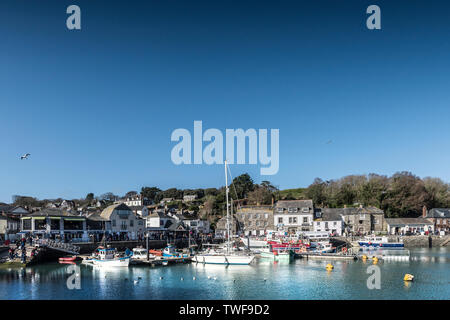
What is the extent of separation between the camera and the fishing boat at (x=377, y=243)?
2687 inches

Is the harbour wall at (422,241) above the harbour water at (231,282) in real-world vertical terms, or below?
below

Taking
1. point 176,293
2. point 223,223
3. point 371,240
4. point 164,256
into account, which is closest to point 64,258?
point 164,256

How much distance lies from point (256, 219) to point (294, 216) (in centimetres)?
818

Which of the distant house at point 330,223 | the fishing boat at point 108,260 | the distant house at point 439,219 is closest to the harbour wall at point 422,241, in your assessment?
the distant house at point 439,219

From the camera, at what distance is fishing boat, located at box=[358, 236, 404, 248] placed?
68250 millimetres

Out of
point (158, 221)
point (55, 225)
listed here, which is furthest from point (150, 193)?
point (55, 225)

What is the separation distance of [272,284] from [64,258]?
28.2 m

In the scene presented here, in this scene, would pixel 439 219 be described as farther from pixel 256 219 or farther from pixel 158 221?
pixel 158 221

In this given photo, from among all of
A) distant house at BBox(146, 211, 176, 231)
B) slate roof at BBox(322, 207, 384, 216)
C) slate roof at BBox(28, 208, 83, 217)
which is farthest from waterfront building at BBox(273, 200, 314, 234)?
slate roof at BBox(28, 208, 83, 217)

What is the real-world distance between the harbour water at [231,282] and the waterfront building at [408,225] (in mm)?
36920

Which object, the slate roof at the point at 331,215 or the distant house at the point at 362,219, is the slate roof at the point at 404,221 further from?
the slate roof at the point at 331,215

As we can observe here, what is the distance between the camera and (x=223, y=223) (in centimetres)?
8875
